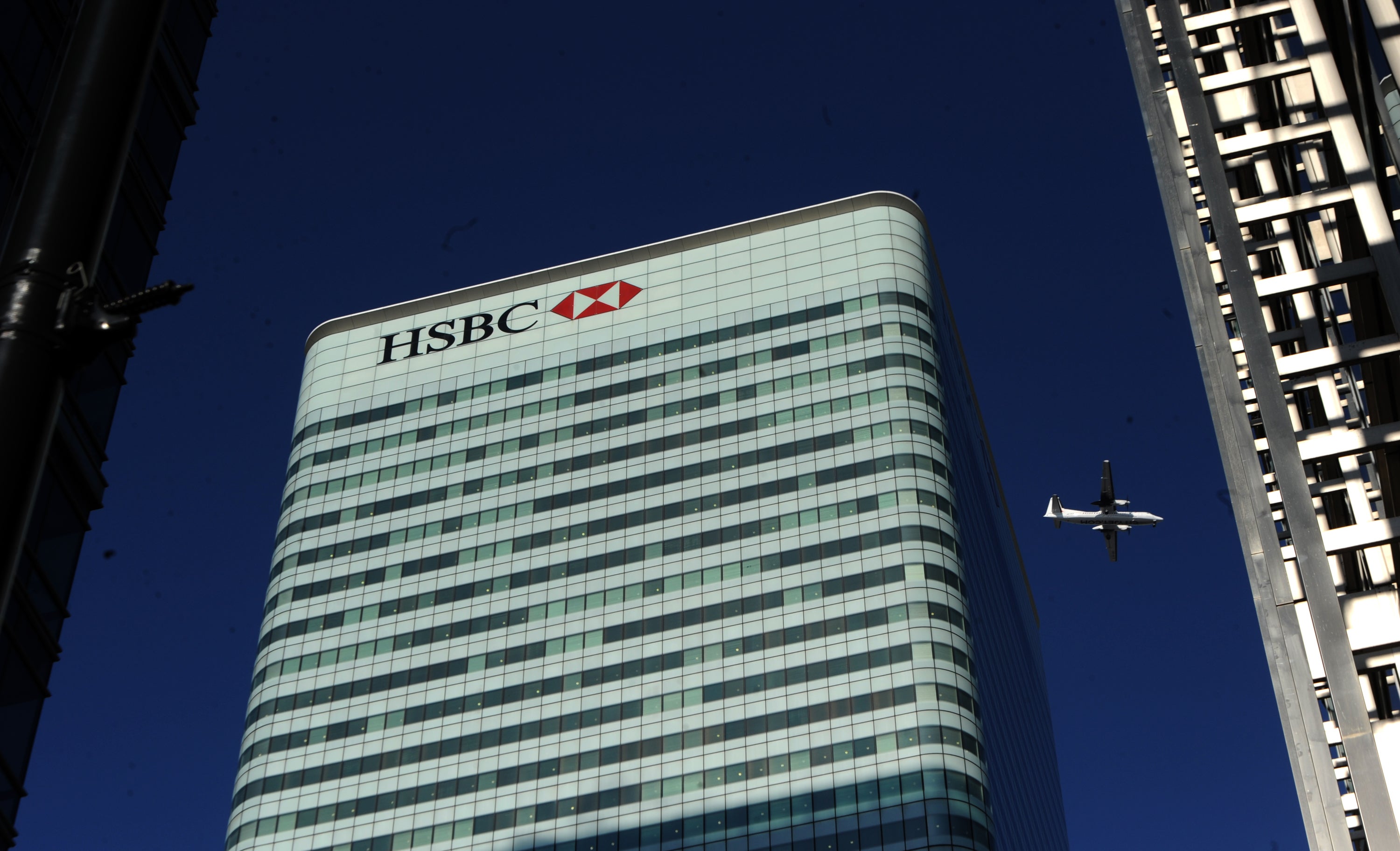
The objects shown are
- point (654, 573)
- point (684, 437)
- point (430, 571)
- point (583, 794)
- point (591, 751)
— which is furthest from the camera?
point (684, 437)

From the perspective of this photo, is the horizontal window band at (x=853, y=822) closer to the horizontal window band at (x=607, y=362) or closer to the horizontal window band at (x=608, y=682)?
the horizontal window band at (x=608, y=682)

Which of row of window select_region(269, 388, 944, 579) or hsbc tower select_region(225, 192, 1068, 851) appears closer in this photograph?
hsbc tower select_region(225, 192, 1068, 851)

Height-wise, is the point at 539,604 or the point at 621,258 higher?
the point at 621,258

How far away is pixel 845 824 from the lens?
12019cm

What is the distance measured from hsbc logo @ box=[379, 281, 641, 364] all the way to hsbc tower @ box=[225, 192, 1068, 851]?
422mm

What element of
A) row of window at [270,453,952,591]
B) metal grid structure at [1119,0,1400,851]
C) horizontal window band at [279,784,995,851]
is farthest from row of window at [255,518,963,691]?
metal grid structure at [1119,0,1400,851]

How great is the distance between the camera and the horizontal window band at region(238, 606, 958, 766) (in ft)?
431

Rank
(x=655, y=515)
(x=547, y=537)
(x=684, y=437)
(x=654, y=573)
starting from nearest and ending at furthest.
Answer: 1. (x=654, y=573)
2. (x=655, y=515)
3. (x=547, y=537)
4. (x=684, y=437)

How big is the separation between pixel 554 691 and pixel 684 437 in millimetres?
29397

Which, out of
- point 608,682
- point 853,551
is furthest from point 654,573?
point 853,551

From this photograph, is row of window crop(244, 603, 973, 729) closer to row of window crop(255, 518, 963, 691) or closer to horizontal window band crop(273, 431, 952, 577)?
row of window crop(255, 518, 963, 691)

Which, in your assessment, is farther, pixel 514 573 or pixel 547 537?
pixel 547 537

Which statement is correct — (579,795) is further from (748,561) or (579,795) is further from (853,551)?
(853,551)

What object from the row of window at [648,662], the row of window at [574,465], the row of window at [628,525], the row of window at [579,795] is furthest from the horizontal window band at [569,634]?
the row of window at [574,465]
